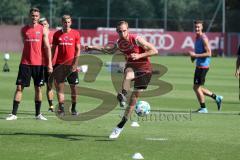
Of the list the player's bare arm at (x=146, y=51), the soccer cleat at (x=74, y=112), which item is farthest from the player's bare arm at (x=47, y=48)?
the player's bare arm at (x=146, y=51)

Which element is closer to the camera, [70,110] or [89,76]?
[70,110]

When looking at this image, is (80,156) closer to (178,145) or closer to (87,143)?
(87,143)

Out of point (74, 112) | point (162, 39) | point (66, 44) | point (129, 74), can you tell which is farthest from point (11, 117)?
point (162, 39)

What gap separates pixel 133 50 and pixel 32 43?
2.99m

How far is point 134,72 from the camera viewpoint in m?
12.5

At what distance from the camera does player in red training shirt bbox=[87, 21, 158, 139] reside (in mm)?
11852

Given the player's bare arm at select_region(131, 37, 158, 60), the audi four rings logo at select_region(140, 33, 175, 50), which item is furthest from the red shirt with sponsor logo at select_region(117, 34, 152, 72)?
the audi four rings logo at select_region(140, 33, 175, 50)

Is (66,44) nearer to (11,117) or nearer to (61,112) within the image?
(61,112)

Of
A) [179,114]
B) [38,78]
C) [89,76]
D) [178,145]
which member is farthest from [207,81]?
[178,145]

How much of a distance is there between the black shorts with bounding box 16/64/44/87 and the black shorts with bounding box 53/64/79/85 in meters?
1.13

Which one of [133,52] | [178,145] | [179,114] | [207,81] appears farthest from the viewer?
[207,81]

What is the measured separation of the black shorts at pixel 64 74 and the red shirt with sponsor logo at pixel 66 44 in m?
0.14

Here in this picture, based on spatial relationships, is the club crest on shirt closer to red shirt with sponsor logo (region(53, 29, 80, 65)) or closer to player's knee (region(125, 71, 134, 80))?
player's knee (region(125, 71, 134, 80))

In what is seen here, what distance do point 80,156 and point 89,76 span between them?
65.5 feet
